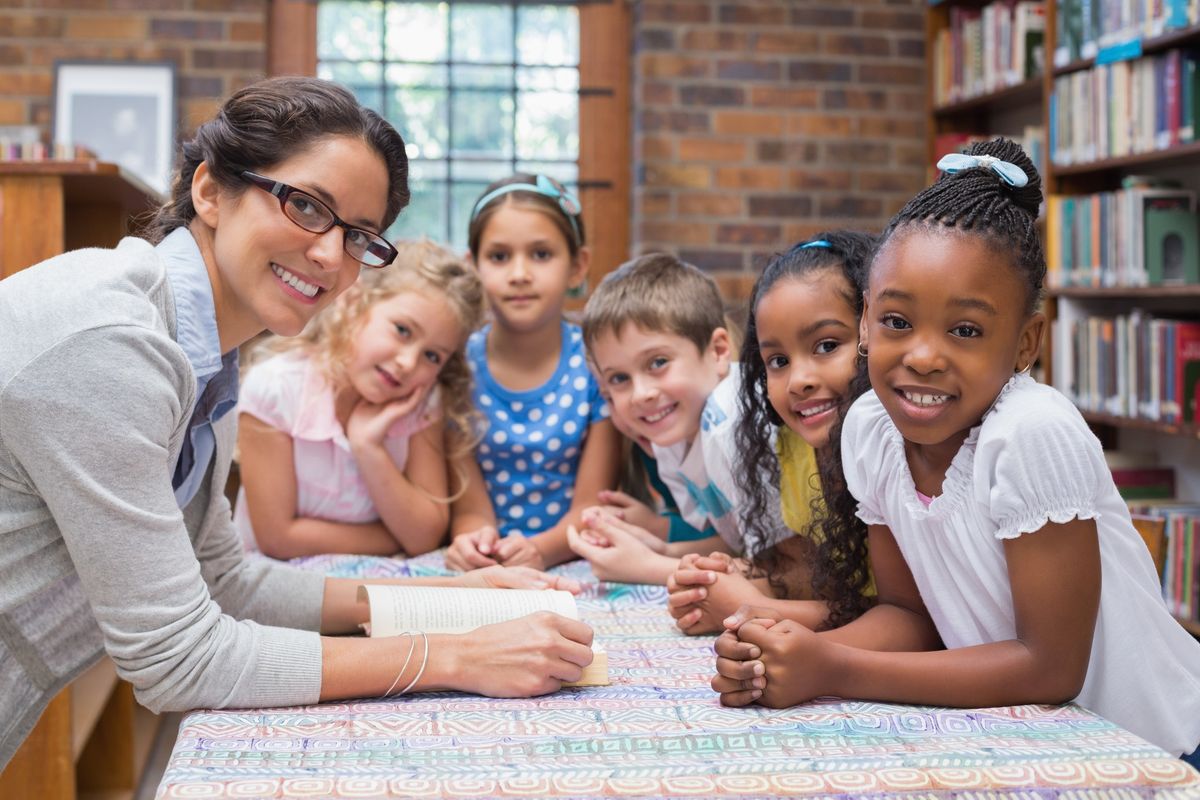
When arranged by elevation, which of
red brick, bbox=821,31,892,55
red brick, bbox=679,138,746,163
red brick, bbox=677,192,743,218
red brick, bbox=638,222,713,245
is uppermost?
red brick, bbox=821,31,892,55

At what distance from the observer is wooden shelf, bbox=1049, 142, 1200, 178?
2910mm

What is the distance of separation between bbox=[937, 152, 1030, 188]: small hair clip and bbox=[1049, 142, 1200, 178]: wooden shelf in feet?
6.64

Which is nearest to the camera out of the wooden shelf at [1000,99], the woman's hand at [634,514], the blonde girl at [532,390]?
the woman's hand at [634,514]

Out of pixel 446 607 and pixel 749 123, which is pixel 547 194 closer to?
pixel 446 607

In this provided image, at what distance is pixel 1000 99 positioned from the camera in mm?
3840

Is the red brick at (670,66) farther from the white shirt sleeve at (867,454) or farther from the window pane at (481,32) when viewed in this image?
the white shirt sleeve at (867,454)

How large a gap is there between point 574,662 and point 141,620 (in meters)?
0.43

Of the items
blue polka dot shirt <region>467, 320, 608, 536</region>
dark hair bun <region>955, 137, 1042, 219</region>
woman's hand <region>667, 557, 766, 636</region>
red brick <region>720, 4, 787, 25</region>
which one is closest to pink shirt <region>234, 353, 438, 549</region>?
blue polka dot shirt <region>467, 320, 608, 536</region>

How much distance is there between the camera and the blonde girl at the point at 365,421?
202 cm

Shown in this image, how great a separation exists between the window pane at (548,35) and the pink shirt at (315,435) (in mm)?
2358

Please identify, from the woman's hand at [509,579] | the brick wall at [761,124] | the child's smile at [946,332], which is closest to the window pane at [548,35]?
the brick wall at [761,124]

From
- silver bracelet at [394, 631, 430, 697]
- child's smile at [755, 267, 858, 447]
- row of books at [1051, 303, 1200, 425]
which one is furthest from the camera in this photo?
row of books at [1051, 303, 1200, 425]

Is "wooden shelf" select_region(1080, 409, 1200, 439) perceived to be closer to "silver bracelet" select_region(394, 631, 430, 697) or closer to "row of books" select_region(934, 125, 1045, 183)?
"row of books" select_region(934, 125, 1045, 183)

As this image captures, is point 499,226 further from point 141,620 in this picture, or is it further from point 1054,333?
point 1054,333
